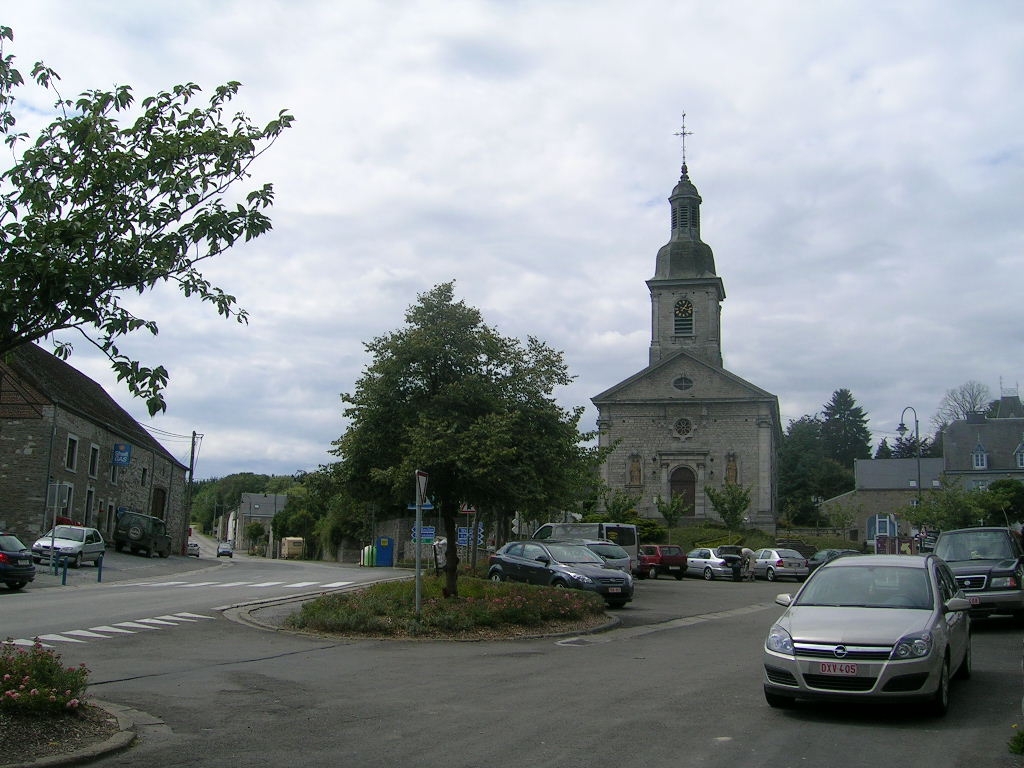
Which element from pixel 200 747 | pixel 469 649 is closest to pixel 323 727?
pixel 200 747

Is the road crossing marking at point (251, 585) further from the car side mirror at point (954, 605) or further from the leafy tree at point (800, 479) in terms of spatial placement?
the leafy tree at point (800, 479)

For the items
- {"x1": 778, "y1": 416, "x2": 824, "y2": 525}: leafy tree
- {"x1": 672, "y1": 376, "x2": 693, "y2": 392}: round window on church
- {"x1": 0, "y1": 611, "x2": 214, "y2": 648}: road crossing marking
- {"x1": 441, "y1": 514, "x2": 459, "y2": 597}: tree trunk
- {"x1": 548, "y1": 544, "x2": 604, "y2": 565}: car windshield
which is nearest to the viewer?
{"x1": 0, "y1": 611, "x2": 214, "y2": 648}: road crossing marking

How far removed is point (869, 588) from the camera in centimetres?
949

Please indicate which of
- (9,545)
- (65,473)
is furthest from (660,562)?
(65,473)

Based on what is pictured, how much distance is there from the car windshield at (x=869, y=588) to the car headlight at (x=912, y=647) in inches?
35.5

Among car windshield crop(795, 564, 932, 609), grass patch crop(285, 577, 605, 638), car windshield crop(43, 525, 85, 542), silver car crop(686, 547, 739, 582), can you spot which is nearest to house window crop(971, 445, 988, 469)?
silver car crop(686, 547, 739, 582)

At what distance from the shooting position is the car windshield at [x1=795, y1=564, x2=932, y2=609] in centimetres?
921

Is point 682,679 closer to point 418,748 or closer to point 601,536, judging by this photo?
point 418,748

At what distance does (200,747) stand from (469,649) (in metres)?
6.59

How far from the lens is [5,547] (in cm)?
2236

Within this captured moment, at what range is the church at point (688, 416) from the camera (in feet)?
199

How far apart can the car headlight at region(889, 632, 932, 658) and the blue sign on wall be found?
141ft

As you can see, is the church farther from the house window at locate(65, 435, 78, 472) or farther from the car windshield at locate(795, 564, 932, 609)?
the car windshield at locate(795, 564, 932, 609)

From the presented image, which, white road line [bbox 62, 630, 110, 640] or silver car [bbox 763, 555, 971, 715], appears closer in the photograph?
silver car [bbox 763, 555, 971, 715]
